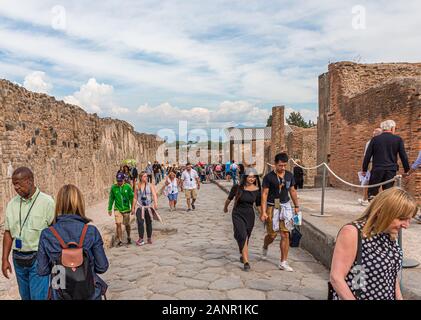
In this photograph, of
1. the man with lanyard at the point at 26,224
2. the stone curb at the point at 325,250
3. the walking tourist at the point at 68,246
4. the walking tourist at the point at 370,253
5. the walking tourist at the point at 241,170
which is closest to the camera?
the walking tourist at the point at 370,253

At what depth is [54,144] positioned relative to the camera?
31.3 ft

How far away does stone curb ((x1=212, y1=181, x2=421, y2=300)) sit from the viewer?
3.60 m

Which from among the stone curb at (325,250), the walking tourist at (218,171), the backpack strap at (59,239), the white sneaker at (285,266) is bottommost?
the white sneaker at (285,266)

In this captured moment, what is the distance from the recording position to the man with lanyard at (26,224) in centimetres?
311

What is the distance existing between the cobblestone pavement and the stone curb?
12 centimetres

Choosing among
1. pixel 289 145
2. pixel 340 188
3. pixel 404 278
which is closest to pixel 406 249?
pixel 404 278

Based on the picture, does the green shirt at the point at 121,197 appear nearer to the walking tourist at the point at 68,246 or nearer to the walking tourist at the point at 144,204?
the walking tourist at the point at 144,204

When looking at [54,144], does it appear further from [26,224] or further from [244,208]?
[26,224]

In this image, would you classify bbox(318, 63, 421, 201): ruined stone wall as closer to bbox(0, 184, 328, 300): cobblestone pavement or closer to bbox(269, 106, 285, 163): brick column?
bbox(0, 184, 328, 300): cobblestone pavement

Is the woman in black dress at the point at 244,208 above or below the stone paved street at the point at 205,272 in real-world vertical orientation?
above

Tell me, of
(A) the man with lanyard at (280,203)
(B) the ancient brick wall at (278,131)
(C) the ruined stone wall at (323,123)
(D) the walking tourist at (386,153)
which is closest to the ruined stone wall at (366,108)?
(C) the ruined stone wall at (323,123)

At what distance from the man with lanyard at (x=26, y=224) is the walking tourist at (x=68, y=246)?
0.64 metres

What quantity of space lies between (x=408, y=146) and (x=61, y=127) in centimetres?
850

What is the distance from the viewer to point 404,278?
3861 mm
